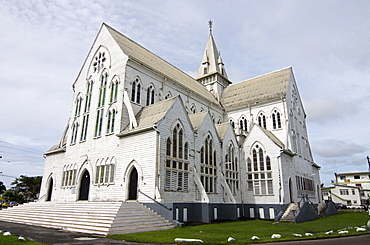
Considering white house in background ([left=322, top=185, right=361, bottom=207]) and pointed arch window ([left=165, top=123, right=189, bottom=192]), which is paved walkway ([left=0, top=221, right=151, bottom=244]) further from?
white house in background ([left=322, top=185, right=361, bottom=207])

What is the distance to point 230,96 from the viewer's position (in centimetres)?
4878

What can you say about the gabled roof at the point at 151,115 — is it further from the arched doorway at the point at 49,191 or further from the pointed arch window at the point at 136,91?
the arched doorway at the point at 49,191

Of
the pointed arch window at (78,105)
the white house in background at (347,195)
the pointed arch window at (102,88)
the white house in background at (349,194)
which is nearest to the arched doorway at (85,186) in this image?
the pointed arch window at (102,88)

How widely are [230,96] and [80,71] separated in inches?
1033

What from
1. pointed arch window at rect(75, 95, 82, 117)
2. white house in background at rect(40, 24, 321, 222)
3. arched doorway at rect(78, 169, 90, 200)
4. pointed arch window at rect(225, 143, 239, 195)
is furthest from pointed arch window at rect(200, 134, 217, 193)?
pointed arch window at rect(75, 95, 82, 117)

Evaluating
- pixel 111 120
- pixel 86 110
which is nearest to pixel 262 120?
pixel 111 120

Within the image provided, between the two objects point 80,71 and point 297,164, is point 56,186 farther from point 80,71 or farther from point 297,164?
point 297,164

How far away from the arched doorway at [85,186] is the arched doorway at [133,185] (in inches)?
273

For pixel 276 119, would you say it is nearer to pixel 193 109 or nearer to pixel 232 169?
pixel 232 169

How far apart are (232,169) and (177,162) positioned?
11.2 metres

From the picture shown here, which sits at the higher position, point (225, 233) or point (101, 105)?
point (101, 105)

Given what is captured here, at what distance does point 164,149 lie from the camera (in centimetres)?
2347

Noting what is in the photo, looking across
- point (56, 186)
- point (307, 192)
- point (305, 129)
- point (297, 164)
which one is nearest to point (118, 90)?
point (56, 186)

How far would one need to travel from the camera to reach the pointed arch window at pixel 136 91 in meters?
29.3
